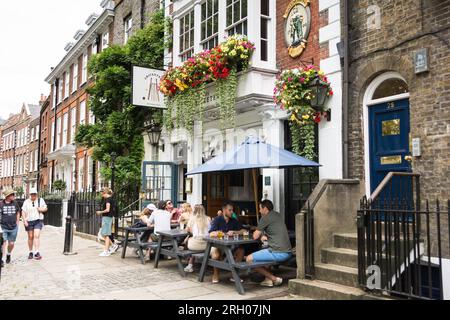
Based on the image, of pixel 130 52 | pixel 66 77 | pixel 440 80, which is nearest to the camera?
pixel 440 80

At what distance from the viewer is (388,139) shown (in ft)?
23.9

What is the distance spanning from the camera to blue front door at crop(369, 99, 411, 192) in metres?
7.00

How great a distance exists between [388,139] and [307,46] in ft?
9.16

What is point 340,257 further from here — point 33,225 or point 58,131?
point 58,131

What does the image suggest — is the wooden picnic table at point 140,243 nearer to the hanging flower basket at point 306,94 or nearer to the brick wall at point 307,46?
the hanging flower basket at point 306,94

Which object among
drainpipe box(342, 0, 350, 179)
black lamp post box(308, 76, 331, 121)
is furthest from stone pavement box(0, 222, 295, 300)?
black lamp post box(308, 76, 331, 121)

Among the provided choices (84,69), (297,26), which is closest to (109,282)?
(297,26)

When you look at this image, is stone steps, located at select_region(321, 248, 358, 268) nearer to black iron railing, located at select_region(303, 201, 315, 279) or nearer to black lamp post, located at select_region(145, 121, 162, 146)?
black iron railing, located at select_region(303, 201, 315, 279)

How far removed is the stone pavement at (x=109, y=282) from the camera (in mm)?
6422

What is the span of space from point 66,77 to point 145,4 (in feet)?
47.3

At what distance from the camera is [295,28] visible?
29.8ft

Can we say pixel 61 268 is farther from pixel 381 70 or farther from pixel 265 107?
pixel 381 70

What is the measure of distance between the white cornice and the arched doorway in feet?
55.1

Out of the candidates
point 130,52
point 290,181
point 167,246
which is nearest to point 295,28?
point 290,181
